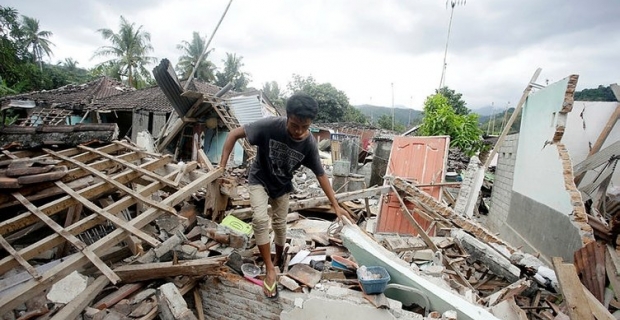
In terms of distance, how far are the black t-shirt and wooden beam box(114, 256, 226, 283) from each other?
0.96m

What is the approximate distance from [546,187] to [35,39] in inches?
1675

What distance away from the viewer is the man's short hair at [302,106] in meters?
2.21

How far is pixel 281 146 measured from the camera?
250 cm

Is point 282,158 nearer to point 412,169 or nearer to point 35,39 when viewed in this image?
point 412,169

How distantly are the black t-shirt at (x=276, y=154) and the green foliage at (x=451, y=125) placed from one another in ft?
25.5

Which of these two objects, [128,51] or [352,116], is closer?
[128,51]

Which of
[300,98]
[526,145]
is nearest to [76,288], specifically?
[300,98]

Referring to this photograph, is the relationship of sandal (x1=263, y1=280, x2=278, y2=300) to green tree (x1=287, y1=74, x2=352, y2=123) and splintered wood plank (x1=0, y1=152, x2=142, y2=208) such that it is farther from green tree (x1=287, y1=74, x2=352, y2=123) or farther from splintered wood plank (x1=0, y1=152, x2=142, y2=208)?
green tree (x1=287, y1=74, x2=352, y2=123)

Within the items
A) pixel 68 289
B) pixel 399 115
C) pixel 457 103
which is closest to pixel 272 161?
pixel 68 289

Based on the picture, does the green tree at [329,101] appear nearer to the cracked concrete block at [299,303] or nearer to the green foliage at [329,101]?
the green foliage at [329,101]

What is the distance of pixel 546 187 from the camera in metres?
3.99

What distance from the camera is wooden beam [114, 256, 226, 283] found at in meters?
2.73

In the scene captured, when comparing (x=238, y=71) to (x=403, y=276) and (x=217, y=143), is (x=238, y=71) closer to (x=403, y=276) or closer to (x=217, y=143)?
(x=217, y=143)

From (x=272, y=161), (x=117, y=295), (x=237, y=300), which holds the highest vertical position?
(x=272, y=161)
